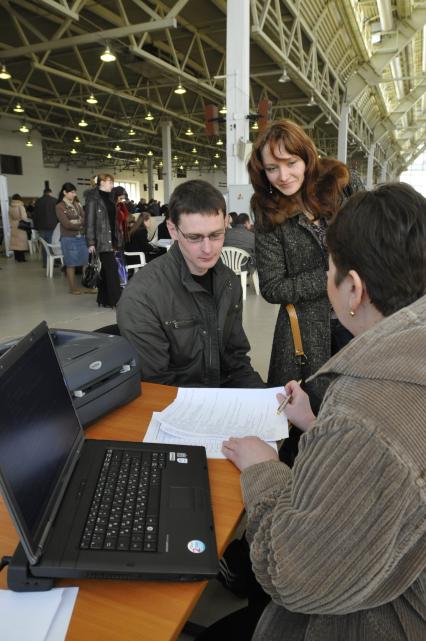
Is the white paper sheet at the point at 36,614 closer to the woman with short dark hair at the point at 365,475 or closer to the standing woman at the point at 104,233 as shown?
the woman with short dark hair at the point at 365,475

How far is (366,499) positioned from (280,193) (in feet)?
4.92

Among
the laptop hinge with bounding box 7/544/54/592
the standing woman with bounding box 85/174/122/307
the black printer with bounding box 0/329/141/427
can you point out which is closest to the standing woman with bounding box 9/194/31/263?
the standing woman with bounding box 85/174/122/307

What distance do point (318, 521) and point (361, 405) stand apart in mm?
149

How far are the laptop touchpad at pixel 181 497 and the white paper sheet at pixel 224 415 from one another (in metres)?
0.23

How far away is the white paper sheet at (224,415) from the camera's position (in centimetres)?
114

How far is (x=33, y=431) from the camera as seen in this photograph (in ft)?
2.45

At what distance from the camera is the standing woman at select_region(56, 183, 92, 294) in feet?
22.4

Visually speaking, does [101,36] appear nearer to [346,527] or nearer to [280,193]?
[280,193]

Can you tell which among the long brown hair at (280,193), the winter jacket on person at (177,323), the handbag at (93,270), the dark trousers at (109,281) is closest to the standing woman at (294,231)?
the long brown hair at (280,193)

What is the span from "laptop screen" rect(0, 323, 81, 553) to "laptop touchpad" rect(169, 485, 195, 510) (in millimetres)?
199

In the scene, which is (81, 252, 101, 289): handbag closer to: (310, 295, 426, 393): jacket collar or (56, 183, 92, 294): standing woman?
(56, 183, 92, 294): standing woman

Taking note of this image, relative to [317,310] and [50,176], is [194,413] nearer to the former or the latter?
[317,310]

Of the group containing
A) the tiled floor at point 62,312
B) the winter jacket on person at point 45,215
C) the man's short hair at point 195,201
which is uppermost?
the winter jacket on person at point 45,215

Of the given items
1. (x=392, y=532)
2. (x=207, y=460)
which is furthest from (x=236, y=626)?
(x=392, y=532)
